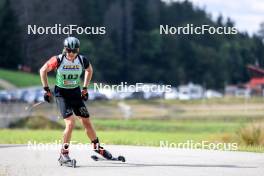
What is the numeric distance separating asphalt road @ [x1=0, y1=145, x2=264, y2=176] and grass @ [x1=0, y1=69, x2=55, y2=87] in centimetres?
5129

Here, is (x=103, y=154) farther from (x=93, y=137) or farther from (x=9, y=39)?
(x=9, y=39)

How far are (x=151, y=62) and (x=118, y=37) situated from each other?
5.73 m

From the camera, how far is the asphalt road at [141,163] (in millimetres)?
11250

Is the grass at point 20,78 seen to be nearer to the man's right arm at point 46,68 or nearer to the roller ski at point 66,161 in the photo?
the man's right arm at point 46,68

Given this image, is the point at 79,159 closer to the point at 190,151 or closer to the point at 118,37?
the point at 190,151

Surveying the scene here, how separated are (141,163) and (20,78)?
55.9 meters

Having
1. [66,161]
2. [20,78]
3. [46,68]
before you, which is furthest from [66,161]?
[20,78]

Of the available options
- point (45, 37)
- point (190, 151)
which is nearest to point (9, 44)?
point (45, 37)

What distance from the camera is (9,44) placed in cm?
7519

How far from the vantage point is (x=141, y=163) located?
498 inches

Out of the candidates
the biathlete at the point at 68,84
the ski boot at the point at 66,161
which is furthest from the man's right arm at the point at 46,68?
the ski boot at the point at 66,161

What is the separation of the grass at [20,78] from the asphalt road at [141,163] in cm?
5129

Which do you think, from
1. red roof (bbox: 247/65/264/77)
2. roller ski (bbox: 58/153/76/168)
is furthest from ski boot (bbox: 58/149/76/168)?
red roof (bbox: 247/65/264/77)

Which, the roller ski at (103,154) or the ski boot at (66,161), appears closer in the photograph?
the ski boot at (66,161)
